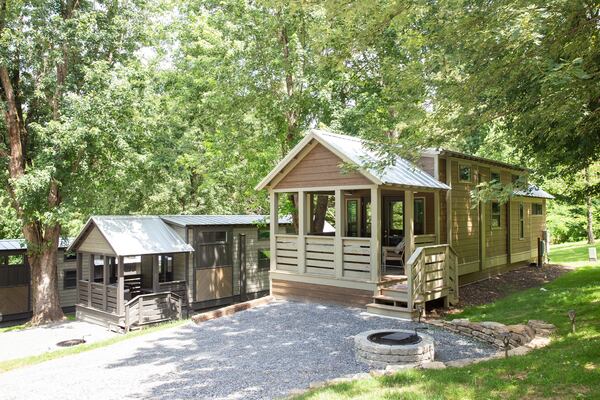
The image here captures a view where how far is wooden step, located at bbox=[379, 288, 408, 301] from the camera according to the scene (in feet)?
35.7

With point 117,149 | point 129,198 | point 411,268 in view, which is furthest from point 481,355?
point 129,198

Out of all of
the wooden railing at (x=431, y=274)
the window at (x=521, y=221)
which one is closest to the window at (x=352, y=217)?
the wooden railing at (x=431, y=274)

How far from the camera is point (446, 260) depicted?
12078 mm

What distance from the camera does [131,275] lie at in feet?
59.8

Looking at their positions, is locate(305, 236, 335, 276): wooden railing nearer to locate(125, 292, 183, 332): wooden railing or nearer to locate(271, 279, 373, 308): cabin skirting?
locate(271, 279, 373, 308): cabin skirting

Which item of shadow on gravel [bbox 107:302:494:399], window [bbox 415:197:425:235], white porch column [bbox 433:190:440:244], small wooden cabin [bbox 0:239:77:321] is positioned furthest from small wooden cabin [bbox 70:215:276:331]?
white porch column [bbox 433:190:440:244]

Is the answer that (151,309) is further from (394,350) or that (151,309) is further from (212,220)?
(394,350)

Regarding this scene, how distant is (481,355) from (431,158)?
22.9 feet

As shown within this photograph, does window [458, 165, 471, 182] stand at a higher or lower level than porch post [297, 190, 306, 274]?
higher

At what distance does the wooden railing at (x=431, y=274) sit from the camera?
35.0ft

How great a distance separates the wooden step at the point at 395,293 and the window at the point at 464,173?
17.5 ft

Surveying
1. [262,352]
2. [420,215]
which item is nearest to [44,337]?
[262,352]

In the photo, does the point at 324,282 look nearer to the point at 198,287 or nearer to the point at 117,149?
the point at 198,287

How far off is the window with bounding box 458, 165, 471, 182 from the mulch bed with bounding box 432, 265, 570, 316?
132 inches
